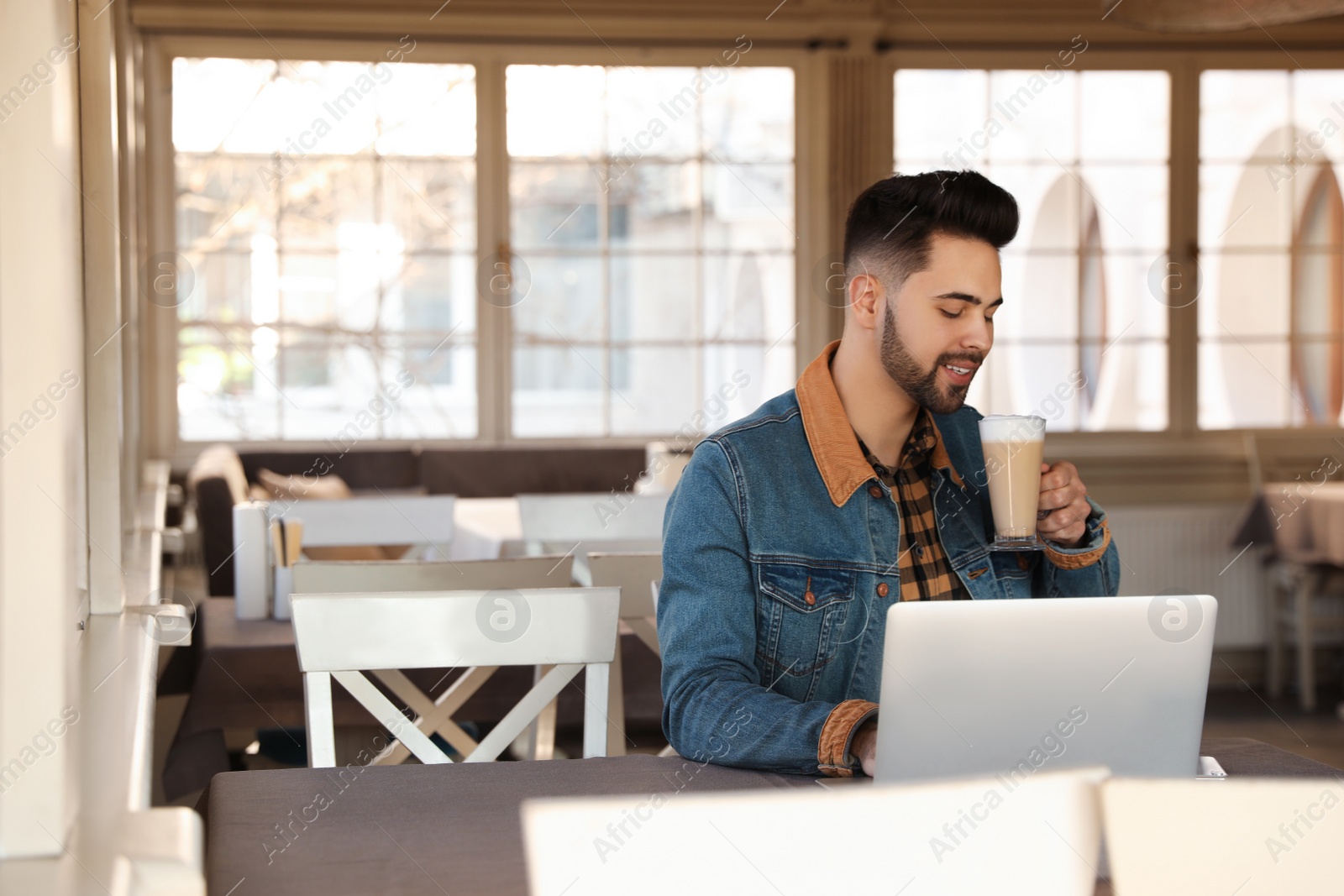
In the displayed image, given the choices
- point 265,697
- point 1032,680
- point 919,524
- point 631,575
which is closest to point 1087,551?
point 919,524

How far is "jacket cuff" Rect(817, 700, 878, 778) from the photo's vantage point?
1.18 meters

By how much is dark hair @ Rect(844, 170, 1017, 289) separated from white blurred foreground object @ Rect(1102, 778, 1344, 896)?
85 centimetres

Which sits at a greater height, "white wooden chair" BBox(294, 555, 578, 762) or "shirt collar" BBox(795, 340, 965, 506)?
"shirt collar" BBox(795, 340, 965, 506)

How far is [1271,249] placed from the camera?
5.42 meters

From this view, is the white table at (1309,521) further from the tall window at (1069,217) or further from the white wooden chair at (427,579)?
the white wooden chair at (427,579)

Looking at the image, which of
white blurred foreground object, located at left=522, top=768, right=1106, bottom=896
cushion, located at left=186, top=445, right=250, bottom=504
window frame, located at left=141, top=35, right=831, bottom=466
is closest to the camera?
white blurred foreground object, located at left=522, top=768, right=1106, bottom=896

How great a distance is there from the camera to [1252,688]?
5.06 metres

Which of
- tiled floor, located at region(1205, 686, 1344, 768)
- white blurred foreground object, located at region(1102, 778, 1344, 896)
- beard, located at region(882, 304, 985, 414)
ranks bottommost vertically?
tiled floor, located at region(1205, 686, 1344, 768)

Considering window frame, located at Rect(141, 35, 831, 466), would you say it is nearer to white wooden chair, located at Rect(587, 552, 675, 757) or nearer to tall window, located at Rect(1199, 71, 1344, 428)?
tall window, located at Rect(1199, 71, 1344, 428)

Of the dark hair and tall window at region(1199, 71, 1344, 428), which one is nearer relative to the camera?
the dark hair

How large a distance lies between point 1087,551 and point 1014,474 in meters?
0.17

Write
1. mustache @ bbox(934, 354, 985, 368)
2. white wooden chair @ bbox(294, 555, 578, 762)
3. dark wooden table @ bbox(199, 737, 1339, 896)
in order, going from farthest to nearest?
white wooden chair @ bbox(294, 555, 578, 762), mustache @ bbox(934, 354, 985, 368), dark wooden table @ bbox(199, 737, 1339, 896)

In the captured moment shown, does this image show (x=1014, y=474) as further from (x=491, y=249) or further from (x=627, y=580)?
(x=491, y=249)

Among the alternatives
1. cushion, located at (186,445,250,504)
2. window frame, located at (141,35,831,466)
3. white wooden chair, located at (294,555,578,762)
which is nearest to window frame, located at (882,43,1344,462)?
window frame, located at (141,35,831,466)
